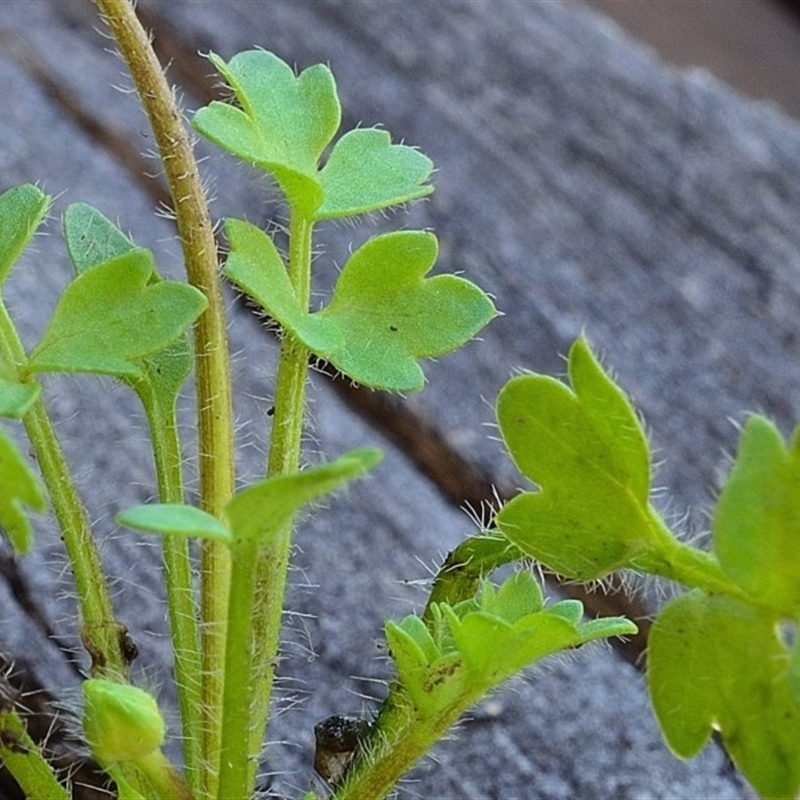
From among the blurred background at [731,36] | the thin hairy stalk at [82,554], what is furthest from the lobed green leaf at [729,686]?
the blurred background at [731,36]

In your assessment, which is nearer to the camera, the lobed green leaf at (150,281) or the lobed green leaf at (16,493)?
the lobed green leaf at (16,493)

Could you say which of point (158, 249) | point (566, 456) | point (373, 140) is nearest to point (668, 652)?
point (566, 456)

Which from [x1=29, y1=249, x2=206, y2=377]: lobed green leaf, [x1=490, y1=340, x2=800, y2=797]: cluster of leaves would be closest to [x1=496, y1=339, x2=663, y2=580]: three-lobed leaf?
[x1=490, y1=340, x2=800, y2=797]: cluster of leaves

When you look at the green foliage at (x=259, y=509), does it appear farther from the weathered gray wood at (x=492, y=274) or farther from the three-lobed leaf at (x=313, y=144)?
the weathered gray wood at (x=492, y=274)

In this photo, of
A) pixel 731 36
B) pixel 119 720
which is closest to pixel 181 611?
pixel 119 720

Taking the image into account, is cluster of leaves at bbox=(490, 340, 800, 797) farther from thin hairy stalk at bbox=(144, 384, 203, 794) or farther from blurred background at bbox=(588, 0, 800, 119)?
blurred background at bbox=(588, 0, 800, 119)

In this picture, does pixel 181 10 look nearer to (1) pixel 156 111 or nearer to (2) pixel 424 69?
(2) pixel 424 69
